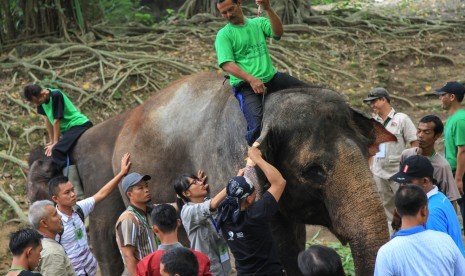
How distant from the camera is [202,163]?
720 cm

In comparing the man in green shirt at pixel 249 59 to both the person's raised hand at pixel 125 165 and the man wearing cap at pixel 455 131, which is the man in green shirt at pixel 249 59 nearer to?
the person's raised hand at pixel 125 165

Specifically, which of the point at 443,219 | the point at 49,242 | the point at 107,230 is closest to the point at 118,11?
the point at 107,230

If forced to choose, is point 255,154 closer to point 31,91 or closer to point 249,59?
point 249,59

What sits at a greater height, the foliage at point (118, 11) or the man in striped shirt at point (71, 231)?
the man in striped shirt at point (71, 231)

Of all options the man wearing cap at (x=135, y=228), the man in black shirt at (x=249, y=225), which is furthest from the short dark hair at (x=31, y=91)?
the man in black shirt at (x=249, y=225)

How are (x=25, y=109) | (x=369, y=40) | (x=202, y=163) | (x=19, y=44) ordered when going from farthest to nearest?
(x=369, y=40) → (x=19, y=44) → (x=25, y=109) → (x=202, y=163)

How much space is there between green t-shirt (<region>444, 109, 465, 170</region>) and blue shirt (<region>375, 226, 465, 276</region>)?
3.10 meters

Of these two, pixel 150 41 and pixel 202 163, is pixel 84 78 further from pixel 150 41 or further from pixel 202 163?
pixel 202 163

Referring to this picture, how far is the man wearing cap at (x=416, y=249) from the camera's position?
15.1 feet

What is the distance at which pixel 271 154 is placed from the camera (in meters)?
6.43

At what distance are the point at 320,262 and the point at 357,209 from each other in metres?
Answer: 1.85

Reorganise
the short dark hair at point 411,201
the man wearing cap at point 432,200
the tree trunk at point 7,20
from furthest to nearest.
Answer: the tree trunk at point 7,20, the man wearing cap at point 432,200, the short dark hair at point 411,201

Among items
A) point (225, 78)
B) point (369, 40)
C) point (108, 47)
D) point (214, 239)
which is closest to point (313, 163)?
point (214, 239)

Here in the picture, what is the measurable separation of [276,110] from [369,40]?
374 inches
